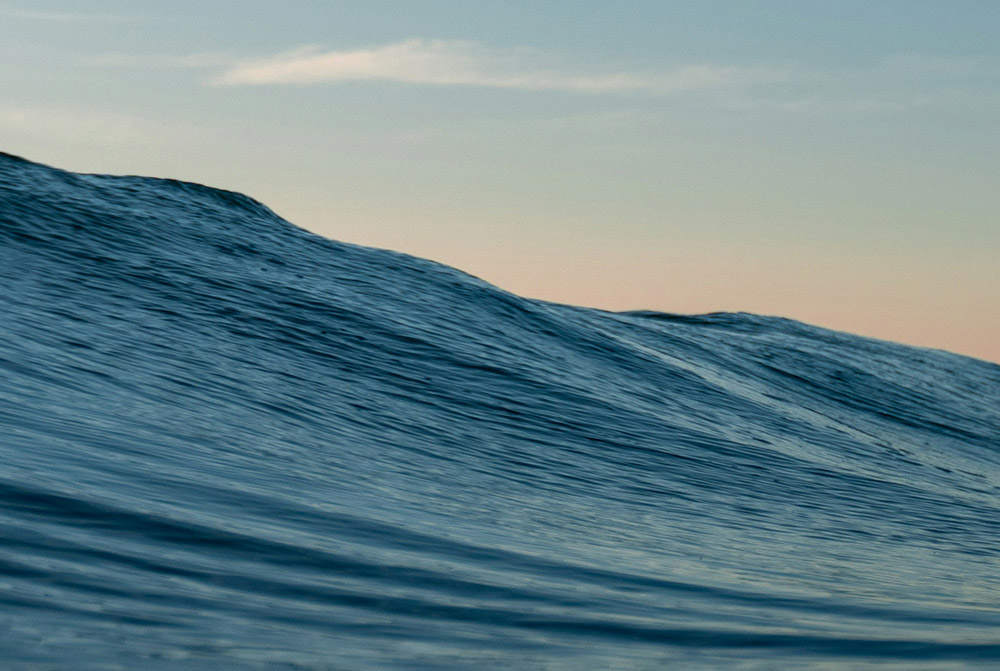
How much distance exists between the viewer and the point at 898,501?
6871 mm

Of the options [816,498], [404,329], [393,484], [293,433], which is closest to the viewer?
[393,484]

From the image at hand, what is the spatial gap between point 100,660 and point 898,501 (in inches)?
229

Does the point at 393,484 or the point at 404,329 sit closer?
the point at 393,484

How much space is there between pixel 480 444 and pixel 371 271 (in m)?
5.12

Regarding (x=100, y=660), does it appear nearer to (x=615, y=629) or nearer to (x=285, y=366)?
(x=615, y=629)

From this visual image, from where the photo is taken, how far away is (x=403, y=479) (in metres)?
5.20

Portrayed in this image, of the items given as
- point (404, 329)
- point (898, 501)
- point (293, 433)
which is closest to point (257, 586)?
point (293, 433)

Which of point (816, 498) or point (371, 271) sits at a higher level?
point (371, 271)

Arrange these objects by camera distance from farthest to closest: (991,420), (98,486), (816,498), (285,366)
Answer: (991,420), (285,366), (816,498), (98,486)

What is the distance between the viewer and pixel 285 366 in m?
7.39

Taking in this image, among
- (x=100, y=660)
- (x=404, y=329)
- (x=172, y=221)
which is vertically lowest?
(x=100, y=660)

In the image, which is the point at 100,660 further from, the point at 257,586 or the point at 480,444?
the point at 480,444

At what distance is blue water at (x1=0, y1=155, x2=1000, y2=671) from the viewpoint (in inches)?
102

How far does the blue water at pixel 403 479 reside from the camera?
260 cm
